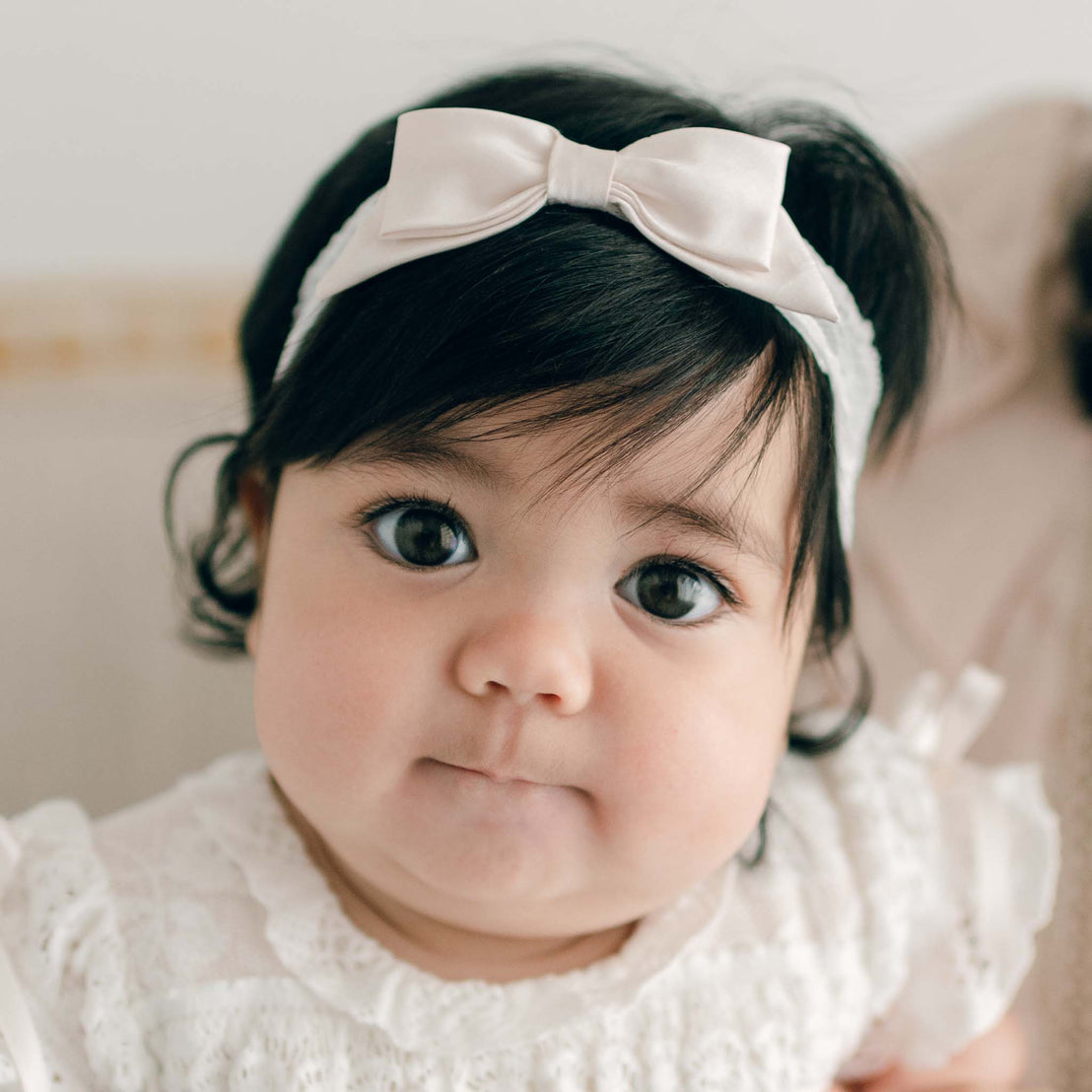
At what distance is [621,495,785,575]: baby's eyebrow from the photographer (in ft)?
2.27

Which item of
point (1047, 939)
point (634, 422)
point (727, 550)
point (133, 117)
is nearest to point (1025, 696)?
point (1047, 939)

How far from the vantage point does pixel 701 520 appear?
71 centimetres

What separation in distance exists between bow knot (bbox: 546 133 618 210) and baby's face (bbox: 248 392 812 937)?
145mm

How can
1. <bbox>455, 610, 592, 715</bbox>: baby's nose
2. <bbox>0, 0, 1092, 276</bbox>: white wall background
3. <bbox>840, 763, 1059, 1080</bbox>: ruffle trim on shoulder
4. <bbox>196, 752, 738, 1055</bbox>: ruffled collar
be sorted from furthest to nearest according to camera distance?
1. <bbox>0, 0, 1092, 276</bbox>: white wall background
2. <bbox>840, 763, 1059, 1080</bbox>: ruffle trim on shoulder
3. <bbox>196, 752, 738, 1055</bbox>: ruffled collar
4. <bbox>455, 610, 592, 715</bbox>: baby's nose

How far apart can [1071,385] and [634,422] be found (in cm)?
70

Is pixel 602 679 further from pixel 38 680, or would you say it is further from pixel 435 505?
pixel 38 680

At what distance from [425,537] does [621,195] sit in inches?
9.2

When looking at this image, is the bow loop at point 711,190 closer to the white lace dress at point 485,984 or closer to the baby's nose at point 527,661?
the baby's nose at point 527,661

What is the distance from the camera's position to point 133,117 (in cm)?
117

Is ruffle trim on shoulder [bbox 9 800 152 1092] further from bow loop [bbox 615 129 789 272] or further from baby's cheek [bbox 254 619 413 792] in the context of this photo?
bow loop [bbox 615 129 789 272]

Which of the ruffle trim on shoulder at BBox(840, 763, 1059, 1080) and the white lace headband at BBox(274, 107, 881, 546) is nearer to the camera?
the white lace headband at BBox(274, 107, 881, 546)

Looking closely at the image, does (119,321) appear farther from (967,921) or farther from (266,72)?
(967,921)

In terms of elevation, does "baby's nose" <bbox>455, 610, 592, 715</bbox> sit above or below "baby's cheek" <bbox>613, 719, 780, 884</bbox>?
above

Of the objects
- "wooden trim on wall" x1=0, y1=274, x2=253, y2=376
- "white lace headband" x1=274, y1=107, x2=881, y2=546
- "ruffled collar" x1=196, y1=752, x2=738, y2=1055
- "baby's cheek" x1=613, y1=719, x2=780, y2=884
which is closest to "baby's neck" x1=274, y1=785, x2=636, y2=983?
"ruffled collar" x1=196, y1=752, x2=738, y2=1055
